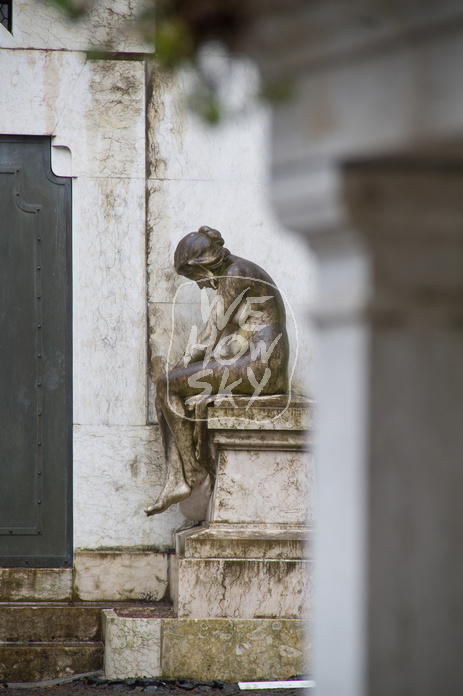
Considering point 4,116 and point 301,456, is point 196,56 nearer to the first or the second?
point 301,456

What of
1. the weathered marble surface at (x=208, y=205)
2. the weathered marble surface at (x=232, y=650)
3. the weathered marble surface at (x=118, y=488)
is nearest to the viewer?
the weathered marble surface at (x=232, y=650)

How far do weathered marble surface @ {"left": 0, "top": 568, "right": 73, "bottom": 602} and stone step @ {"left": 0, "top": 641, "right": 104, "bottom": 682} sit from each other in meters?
0.44

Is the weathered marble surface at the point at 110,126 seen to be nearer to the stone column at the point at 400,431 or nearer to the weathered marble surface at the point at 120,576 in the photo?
the weathered marble surface at the point at 120,576

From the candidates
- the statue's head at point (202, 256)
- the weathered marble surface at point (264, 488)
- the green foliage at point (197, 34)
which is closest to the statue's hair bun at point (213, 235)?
the statue's head at point (202, 256)

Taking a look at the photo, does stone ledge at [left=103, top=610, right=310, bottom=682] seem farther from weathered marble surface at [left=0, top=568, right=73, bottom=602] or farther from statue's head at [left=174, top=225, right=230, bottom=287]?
statue's head at [left=174, top=225, right=230, bottom=287]

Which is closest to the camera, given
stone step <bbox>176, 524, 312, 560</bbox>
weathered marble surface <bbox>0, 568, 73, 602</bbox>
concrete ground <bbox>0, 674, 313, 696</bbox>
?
concrete ground <bbox>0, 674, 313, 696</bbox>

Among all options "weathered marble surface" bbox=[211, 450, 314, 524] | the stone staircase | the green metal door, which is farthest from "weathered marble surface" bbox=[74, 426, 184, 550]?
"weathered marble surface" bbox=[211, 450, 314, 524]

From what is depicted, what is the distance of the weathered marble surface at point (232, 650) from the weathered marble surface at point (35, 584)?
3.79ft

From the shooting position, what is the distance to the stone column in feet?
4.42

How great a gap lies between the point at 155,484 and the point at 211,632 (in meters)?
1.29

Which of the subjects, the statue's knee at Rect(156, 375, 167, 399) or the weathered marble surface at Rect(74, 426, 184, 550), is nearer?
the statue's knee at Rect(156, 375, 167, 399)

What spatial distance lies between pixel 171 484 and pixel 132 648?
0.94 metres

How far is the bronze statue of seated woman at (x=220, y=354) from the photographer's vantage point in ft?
16.4

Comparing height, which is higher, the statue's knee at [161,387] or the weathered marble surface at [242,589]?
the statue's knee at [161,387]
